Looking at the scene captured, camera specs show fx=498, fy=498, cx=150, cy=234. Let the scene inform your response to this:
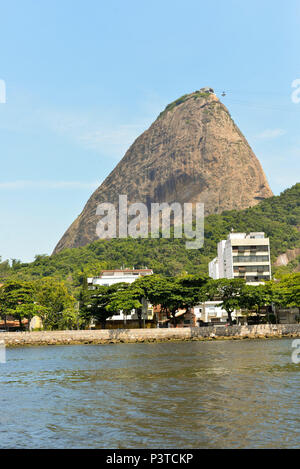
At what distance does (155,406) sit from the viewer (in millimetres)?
23891

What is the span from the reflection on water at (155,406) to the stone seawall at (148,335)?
38487 mm

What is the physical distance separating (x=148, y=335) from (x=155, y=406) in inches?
2352

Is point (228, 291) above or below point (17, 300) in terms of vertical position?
above

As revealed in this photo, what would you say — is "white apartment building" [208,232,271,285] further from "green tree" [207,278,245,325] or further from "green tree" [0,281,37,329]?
"green tree" [0,281,37,329]

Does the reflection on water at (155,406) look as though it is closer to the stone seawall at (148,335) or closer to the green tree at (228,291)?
the stone seawall at (148,335)

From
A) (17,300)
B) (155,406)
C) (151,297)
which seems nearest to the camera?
(155,406)

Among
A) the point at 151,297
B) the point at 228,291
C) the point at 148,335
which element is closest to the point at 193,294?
the point at 228,291

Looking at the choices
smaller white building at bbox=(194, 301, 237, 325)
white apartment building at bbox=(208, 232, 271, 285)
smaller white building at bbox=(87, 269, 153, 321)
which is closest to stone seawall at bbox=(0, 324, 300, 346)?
smaller white building at bbox=(87, 269, 153, 321)

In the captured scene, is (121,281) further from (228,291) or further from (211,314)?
(228,291)

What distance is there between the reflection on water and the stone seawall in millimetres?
38487

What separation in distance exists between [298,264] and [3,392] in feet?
585

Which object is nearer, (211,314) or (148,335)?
(148,335)

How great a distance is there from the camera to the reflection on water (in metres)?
17.8

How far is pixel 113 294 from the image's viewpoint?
87250mm
